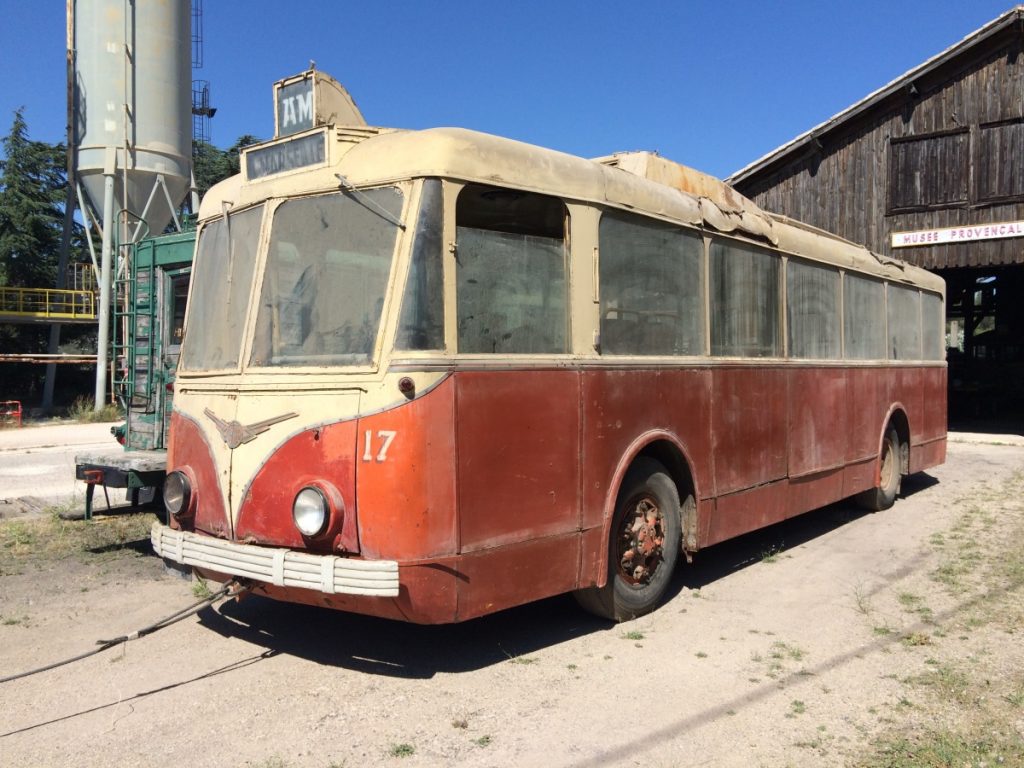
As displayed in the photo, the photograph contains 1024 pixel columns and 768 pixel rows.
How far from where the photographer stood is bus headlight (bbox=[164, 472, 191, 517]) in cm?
520

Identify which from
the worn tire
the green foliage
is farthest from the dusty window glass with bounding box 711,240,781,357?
the green foliage

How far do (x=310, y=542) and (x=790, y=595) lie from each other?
13.4 feet

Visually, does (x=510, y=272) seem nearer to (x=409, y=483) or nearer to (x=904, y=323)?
(x=409, y=483)

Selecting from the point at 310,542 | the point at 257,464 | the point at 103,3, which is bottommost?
the point at 310,542

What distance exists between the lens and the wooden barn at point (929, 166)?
19062mm

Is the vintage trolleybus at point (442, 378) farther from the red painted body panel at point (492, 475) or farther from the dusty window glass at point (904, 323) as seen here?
the dusty window glass at point (904, 323)

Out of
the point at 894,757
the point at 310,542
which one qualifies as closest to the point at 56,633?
the point at 310,542

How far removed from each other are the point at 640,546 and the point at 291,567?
2550 mm

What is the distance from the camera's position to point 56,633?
5.75m

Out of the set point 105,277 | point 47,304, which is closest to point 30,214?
point 47,304

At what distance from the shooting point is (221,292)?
5457 millimetres

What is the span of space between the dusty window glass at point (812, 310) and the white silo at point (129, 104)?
22.4 meters

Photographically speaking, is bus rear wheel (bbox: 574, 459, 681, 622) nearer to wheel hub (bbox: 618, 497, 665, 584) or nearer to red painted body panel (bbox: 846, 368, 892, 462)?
wheel hub (bbox: 618, 497, 665, 584)

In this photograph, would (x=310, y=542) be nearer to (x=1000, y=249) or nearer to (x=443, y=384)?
(x=443, y=384)
